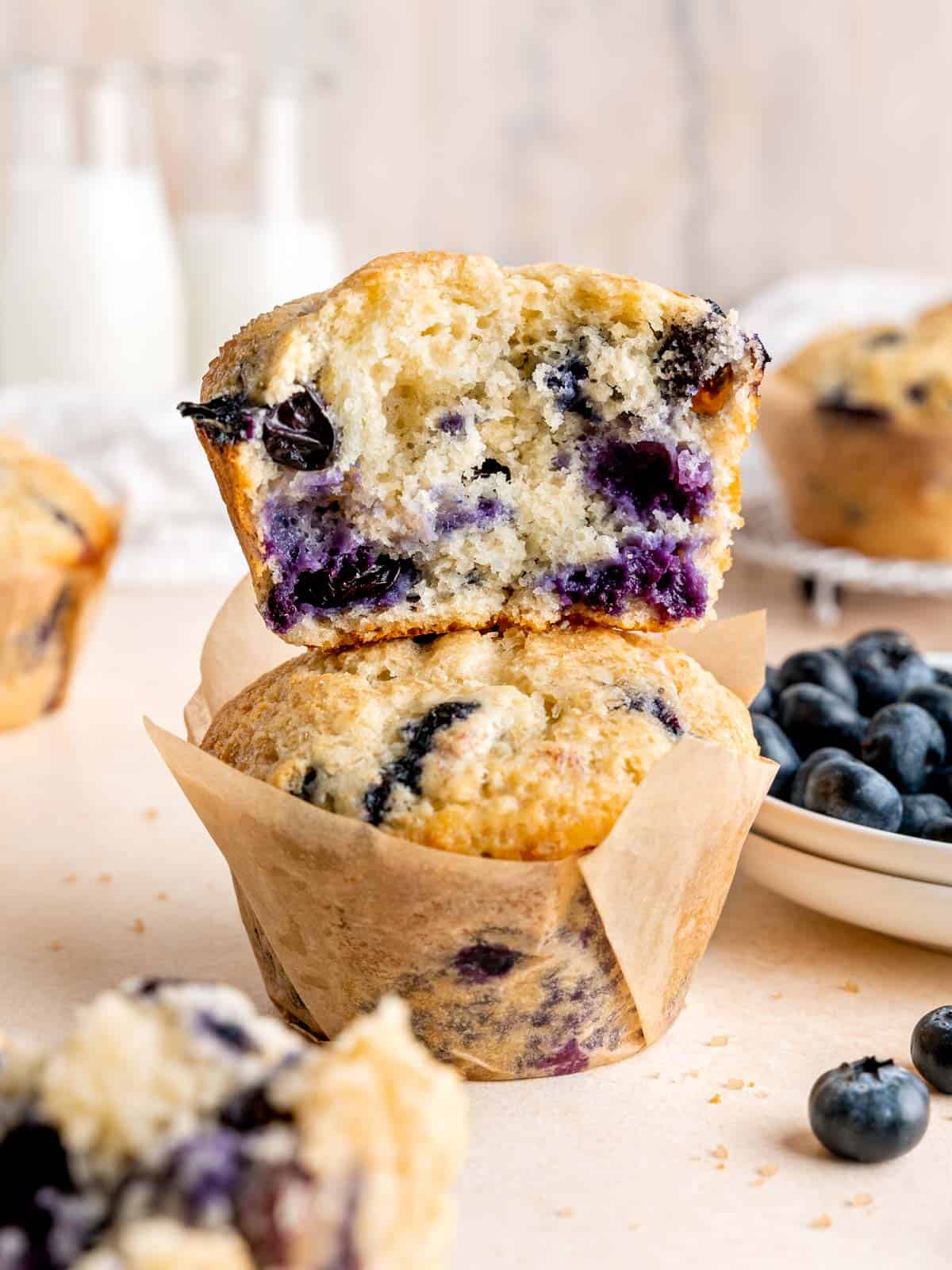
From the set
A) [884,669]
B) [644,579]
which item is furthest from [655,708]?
[884,669]

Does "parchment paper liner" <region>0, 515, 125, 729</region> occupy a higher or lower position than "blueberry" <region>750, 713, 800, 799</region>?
lower

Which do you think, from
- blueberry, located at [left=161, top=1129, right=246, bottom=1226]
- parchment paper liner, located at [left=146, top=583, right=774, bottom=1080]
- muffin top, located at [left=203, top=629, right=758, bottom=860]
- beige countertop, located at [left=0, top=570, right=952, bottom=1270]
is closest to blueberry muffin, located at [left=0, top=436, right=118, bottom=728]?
beige countertop, located at [left=0, top=570, right=952, bottom=1270]

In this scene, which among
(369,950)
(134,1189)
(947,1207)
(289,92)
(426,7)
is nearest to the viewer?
(134,1189)

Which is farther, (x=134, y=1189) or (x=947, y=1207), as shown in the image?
(x=947, y=1207)

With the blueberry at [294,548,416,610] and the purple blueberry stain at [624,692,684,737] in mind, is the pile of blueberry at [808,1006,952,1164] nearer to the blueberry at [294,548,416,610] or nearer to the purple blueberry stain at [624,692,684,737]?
the purple blueberry stain at [624,692,684,737]

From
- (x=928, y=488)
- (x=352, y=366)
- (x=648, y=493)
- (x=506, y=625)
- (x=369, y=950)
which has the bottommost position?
(x=928, y=488)

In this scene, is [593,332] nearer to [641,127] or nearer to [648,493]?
[648,493]

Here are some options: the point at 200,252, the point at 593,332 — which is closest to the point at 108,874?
the point at 593,332

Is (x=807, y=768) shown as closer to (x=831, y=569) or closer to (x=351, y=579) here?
(x=351, y=579)
